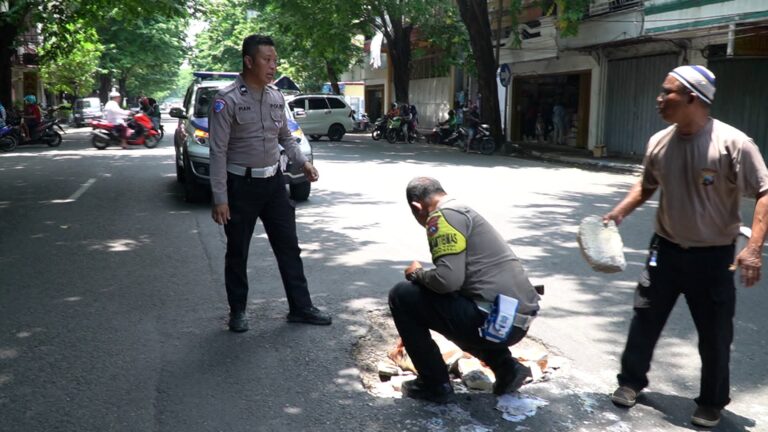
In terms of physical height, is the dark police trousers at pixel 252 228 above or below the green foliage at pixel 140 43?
below

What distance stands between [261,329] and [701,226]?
276 centimetres

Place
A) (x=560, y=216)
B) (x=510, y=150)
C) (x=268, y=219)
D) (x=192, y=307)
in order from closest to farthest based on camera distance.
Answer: (x=268, y=219) < (x=192, y=307) < (x=560, y=216) < (x=510, y=150)

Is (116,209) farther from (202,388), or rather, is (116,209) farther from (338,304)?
(202,388)

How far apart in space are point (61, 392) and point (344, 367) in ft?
4.85

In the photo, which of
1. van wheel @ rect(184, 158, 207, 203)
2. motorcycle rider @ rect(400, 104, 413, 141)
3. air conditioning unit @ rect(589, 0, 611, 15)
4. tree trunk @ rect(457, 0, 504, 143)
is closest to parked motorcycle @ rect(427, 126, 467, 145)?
tree trunk @ rect(457, 0, 504, 143)

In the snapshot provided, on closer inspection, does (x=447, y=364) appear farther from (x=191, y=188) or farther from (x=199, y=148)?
(x=191, y=188)

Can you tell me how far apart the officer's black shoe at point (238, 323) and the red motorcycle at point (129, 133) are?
55.8 feet

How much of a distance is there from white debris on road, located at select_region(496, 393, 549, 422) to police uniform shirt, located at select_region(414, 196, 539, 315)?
512 mm

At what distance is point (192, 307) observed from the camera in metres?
5.28

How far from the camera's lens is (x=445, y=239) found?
3.31 metres

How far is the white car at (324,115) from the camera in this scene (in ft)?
86.4

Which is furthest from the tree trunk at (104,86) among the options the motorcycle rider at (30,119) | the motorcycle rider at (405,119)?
the motorcycle rider at (405,119)

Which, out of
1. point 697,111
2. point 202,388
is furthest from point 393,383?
point 697,111

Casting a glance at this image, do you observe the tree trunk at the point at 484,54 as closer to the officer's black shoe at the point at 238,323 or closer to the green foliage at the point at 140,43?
the officer's black shoe at the point at 238,323
